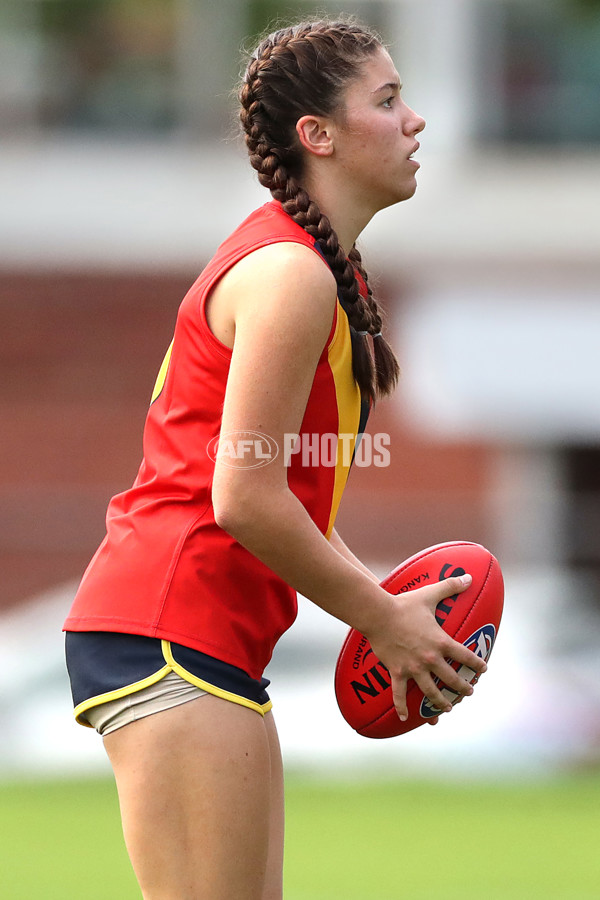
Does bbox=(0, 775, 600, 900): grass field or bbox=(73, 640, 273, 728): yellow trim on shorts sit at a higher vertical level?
bbox=(73, 640, 273, 728): yellow trim on shorts

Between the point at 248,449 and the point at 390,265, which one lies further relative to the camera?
the point at 390,265

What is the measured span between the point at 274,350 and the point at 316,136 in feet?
1.73

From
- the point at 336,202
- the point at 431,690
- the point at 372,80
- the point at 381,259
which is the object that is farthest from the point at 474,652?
the point at 381,259

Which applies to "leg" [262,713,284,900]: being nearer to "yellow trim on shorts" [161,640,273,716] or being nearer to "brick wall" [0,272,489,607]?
"yellow trim on shorts" [161,640,273,716]

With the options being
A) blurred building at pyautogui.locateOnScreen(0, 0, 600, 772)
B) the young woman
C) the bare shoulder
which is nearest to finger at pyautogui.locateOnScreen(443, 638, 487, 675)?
the young woman

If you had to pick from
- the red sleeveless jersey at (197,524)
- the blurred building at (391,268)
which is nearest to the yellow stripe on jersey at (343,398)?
the red sleeveless jersey at (197,524)

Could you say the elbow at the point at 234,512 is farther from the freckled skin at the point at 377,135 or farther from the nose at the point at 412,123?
the nose at the point at 412,123

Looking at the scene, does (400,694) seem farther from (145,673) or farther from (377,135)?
(377,135)

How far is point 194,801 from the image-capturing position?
2.43 meters

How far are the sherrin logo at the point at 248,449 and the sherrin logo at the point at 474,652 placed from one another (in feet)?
1.91

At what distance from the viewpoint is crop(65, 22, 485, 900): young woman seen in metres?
2.39

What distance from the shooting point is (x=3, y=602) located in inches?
593

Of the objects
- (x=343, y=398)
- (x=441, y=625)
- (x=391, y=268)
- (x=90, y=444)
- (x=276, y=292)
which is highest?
(x=391, y=268)

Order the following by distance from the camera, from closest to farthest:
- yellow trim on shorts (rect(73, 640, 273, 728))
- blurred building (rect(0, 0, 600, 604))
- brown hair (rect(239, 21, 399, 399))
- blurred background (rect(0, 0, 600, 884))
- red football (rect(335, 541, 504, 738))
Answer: yellow trim on shorts (rect(73, 640, 273, 728)) < brown hair (rect(239, 21, 399, 399)) < red football (rect(335, 541, 504, 738)) < blurred background (rect(0, 0, 600, 884)) < blurred building (rect(0, 0, 600, 604))
